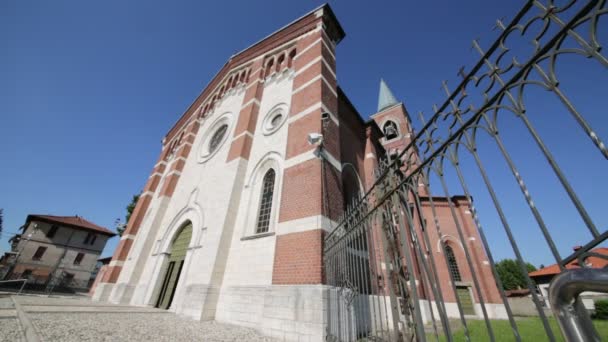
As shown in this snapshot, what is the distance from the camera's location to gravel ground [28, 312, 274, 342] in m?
4.31

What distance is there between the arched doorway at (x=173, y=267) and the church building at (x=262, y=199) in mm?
58

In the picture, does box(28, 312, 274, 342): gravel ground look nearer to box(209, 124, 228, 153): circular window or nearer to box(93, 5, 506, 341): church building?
box(93, 5, 506, 341): church building

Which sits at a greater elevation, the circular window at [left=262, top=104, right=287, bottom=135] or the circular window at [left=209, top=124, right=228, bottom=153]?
the circular window at [left=209, top=124, right=228, bottom=153]

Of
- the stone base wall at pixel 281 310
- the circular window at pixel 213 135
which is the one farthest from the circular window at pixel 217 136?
the stone base wall at pixel 281 310

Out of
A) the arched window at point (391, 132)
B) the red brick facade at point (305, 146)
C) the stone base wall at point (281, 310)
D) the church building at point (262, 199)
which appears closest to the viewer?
the stone base wall at point (281, 310)

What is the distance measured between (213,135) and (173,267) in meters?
7.58

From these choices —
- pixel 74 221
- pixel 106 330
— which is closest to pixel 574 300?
pixel 106 330

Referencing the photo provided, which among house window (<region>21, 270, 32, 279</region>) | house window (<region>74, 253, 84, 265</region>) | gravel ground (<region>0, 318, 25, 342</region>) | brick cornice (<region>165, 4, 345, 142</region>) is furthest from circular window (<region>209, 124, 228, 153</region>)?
house window (<region>74, 253, 84, 265</region>)

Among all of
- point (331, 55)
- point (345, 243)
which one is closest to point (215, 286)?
point (345, 243)

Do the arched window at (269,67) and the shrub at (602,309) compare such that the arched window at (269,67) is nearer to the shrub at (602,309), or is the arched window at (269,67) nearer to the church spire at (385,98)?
the church spire at (385,98)

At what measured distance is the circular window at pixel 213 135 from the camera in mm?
13607

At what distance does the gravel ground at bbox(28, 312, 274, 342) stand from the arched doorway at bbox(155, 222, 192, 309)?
3.98 m

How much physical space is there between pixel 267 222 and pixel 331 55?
837 centimetres

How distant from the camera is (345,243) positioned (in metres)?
4.38
